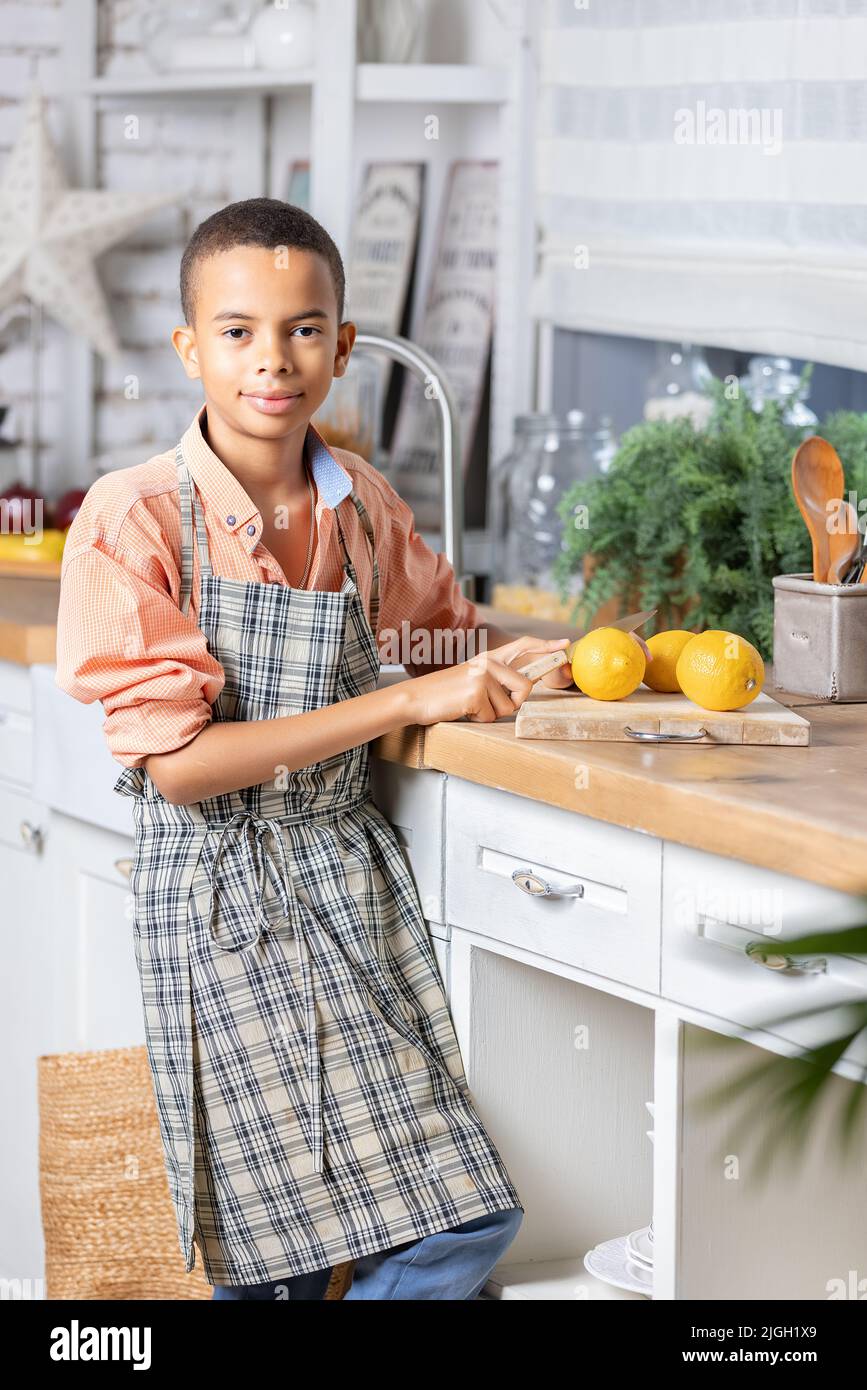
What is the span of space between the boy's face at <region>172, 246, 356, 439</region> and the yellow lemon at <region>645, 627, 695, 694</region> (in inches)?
15.9

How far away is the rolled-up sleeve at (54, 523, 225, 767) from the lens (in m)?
1.56

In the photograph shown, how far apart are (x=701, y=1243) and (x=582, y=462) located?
1.52m

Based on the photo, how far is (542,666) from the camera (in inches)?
66.4

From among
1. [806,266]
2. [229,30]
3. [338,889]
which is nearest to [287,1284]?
[338,889]

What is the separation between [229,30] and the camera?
125 inches

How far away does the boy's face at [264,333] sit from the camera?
162 cm

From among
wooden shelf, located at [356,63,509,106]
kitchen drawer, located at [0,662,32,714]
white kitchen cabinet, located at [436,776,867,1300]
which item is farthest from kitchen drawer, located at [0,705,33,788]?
wooden shelf, located at [356,63,509,106]

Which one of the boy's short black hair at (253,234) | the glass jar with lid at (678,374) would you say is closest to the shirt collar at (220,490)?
the boy's short black hair at (253,234)

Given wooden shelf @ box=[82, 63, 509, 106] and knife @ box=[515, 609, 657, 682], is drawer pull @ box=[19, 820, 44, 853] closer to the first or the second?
knife @ box=[515, 609, 657, 682]

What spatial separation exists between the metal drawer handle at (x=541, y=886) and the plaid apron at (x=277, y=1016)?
0.18 meters

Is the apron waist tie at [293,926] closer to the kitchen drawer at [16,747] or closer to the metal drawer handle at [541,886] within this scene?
the metal drawer handle at [541,886]
